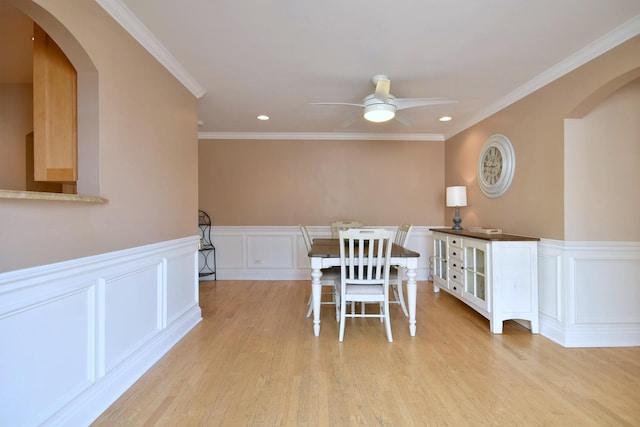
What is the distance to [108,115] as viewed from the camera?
1.81m

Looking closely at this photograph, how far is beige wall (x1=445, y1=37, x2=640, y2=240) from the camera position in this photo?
221 centimetres

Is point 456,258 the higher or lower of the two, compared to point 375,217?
lower

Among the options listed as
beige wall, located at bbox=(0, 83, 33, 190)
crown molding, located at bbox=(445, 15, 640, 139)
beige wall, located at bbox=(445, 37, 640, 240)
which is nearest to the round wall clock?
beige wall, located at bbox=(445, 37, 640, 240)

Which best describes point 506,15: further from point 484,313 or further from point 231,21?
point 484,313

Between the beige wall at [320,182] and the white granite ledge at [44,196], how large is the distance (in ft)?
10.6

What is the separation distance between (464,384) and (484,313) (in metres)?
1.21

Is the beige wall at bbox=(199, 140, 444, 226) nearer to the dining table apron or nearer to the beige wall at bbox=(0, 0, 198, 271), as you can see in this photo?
the beige wall at bbox=(0, 0, 198, 271)

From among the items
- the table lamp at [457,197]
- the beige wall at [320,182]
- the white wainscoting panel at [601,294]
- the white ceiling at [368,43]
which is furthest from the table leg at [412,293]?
the beige wall at [320,182]

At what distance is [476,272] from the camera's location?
307cm

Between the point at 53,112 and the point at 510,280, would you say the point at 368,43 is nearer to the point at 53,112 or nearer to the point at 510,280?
the point at 53,112

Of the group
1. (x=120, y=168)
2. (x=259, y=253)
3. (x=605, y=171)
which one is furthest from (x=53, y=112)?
(x=605, y=171)

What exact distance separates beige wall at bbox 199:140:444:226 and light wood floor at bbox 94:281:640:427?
88.4 inches

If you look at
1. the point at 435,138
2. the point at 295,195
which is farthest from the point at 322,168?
the point at 435,138

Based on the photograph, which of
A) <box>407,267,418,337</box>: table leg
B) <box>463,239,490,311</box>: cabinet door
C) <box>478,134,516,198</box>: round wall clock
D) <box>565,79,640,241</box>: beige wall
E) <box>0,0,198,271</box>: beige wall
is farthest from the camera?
<box>478,134,516,198</box>: round wall clock
